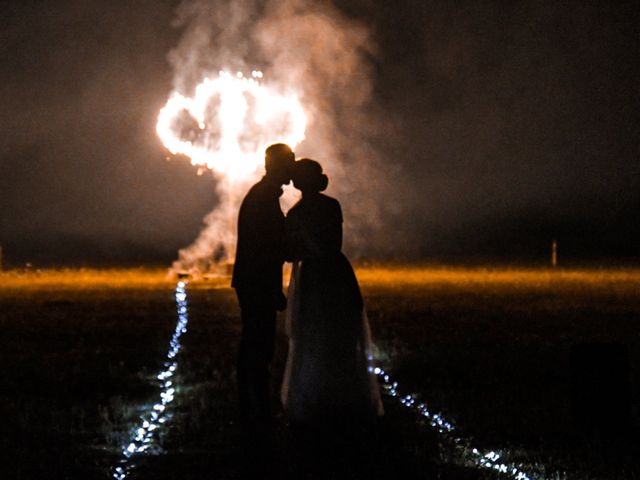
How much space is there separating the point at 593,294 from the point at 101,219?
6681 centimetres

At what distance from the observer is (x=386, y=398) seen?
1235cm

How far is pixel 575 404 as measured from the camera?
10.4m

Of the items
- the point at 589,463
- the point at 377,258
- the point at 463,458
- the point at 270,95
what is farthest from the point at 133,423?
the point at 377,258

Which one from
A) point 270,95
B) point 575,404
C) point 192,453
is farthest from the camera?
point 270,95

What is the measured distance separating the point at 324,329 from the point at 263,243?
98 cm

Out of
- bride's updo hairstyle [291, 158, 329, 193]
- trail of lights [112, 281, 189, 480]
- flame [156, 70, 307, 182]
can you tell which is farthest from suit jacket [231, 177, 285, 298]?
flame [156, 70, 307, 182]

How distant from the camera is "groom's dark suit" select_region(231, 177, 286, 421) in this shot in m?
11.0

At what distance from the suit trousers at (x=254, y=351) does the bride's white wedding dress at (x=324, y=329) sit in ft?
0.81

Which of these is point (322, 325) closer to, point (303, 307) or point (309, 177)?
point (303, 307)

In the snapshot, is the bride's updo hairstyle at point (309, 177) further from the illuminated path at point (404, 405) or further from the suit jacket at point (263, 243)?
the illuminated path at point (404, 405)

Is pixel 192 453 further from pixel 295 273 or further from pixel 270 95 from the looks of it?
pixel 270 95

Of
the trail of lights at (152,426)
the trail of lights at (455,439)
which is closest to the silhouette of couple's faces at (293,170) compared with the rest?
the trail of lights at (455,439)

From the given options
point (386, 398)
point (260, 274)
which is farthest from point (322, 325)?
point (386, 398)

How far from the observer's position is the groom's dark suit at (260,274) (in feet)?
36.2
